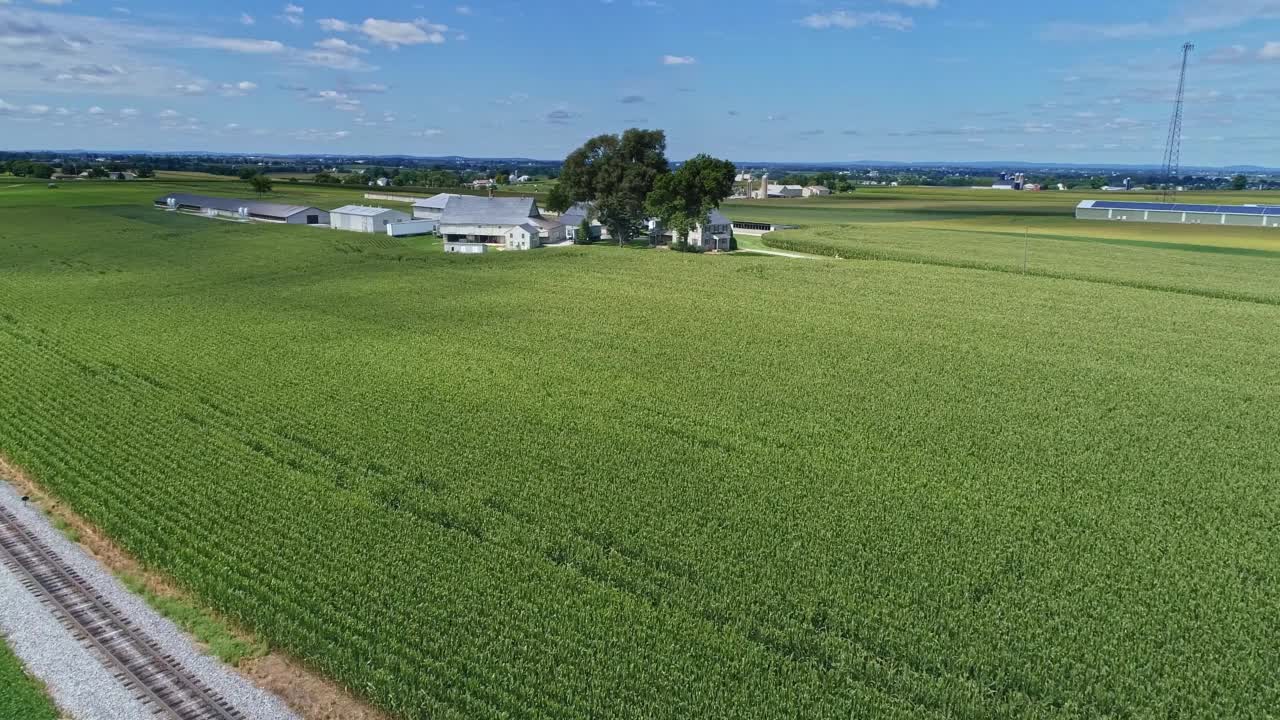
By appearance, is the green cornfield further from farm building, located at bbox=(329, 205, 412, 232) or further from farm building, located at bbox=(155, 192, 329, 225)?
farm building, located at bbox=(155, 192, 329, 225)

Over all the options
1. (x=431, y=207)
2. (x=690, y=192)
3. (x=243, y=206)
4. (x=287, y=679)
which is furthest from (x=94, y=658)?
(x=243, y=206)

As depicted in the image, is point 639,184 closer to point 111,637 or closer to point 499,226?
point 499,226

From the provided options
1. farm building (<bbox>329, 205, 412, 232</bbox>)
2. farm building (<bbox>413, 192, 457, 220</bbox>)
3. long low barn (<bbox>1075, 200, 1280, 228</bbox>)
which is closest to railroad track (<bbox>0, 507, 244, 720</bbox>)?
farm building (<bbox>329, 205, 412, 232</bbox>)

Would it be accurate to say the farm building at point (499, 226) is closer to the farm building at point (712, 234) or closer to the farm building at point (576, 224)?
the farm building at point (576, 224)

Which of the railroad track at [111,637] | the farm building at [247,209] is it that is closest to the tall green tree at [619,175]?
the farm building at [247,209]

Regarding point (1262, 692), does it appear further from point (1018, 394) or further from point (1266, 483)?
point (1018, 394)

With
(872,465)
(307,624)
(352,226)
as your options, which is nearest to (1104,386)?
(872,465)

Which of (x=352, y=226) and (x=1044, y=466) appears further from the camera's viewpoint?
(x=352, y=226)
